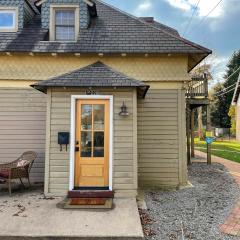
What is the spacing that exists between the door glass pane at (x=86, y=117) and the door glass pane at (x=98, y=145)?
11.0 inches

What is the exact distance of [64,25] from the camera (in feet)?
31.9

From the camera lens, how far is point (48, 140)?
7746 mm

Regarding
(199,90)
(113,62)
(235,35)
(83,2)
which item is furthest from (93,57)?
(235,35)

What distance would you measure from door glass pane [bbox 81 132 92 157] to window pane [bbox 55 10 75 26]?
386cm

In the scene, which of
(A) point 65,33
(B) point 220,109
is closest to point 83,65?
(A) point 65,33

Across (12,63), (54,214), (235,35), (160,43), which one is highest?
(235,35)

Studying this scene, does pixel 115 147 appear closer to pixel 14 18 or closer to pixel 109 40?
pixel 109 40

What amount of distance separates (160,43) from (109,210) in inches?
200

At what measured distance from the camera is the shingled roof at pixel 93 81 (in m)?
7.57

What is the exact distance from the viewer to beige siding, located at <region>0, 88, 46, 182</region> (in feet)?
30.5

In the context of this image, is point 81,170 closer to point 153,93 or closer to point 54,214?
point 54,214

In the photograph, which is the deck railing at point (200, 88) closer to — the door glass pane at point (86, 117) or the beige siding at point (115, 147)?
the beige siding at point (115, 147)

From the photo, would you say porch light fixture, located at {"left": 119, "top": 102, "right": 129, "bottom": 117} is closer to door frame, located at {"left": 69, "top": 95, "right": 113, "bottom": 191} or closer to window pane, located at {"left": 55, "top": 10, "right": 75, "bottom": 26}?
door frame, located at {"left": 69, "top": 95, "right": 113, "bottom": 191}

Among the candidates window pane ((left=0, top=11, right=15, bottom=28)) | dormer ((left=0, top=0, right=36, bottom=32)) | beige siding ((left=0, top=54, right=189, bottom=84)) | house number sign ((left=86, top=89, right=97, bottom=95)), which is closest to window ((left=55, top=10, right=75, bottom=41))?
beige siding ((left=0, top=54, right=189, bottom=84))
